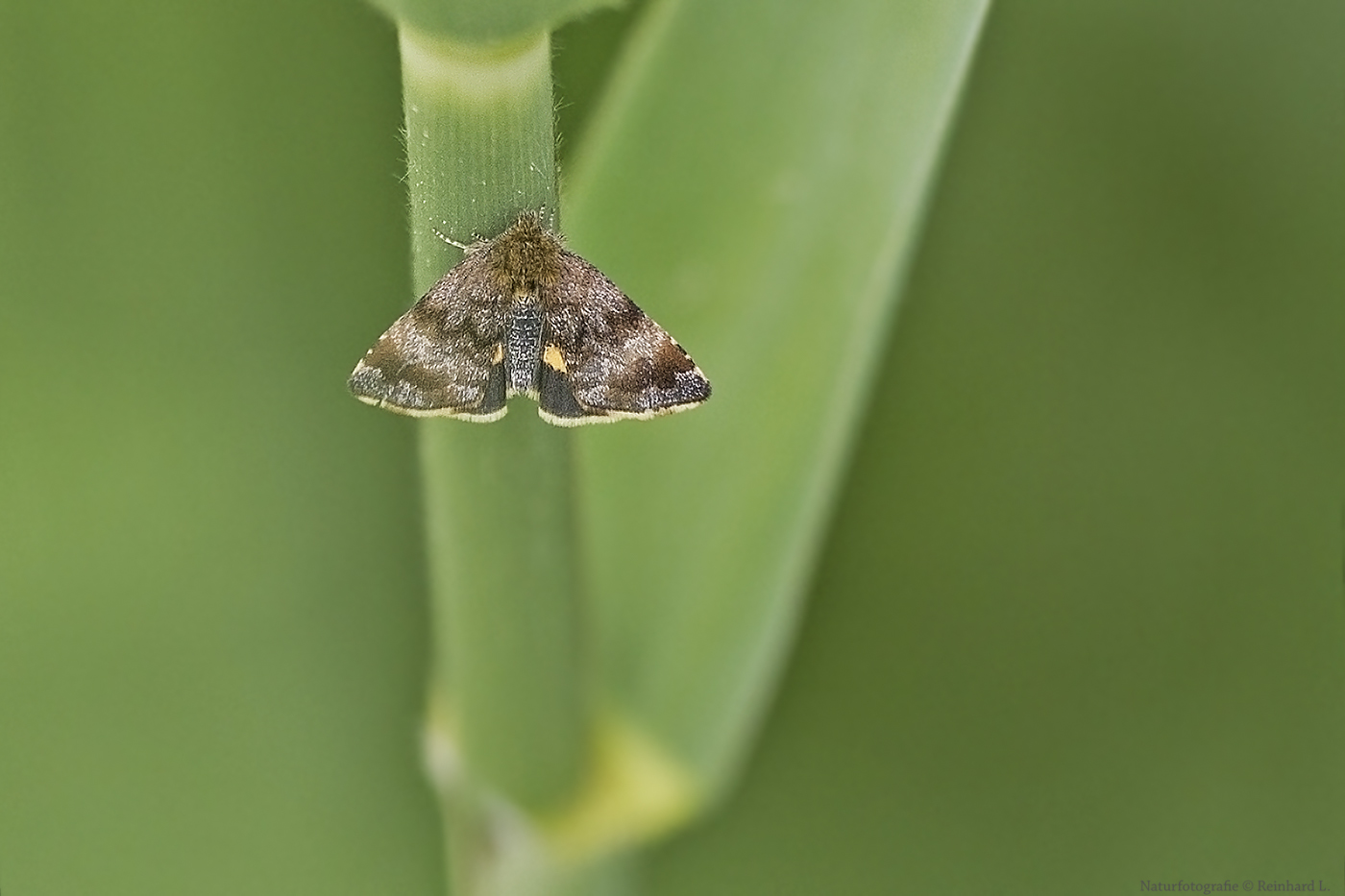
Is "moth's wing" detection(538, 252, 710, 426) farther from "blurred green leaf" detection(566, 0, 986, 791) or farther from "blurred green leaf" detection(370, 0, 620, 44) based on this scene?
"blurred green leaf" detection(370, 0, 620, 44)

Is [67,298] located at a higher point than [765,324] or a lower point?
higher

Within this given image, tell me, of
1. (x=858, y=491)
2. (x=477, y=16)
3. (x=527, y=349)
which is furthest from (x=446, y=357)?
(x=858, y=491)

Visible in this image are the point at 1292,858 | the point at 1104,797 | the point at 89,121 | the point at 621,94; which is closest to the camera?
the point at 621,94

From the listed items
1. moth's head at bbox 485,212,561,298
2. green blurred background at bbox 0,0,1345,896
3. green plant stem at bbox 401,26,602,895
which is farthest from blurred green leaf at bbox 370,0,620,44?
green blurred background at bbox 0,0,1345,896

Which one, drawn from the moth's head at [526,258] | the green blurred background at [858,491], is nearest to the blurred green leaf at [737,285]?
the moth's head at [526,258]

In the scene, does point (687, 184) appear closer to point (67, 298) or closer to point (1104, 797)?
point (67, 298)

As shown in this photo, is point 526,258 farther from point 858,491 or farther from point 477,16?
point 858,491

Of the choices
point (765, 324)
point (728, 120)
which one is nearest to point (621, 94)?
point (728, 120)
